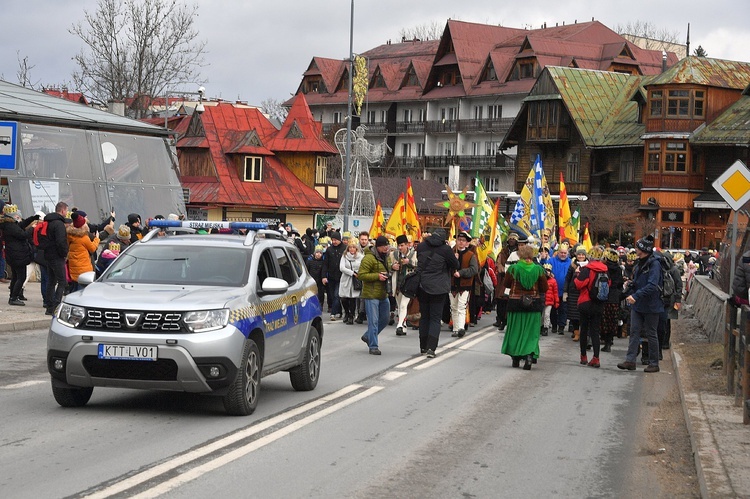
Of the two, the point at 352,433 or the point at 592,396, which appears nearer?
the point at 352,433

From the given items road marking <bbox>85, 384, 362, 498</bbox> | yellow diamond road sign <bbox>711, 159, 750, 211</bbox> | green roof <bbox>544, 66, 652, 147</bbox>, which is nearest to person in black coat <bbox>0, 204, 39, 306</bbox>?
road marking <bbox>85, 384, 362, 498</bbox>

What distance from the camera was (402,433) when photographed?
1055cm

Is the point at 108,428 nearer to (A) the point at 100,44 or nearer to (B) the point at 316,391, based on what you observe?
(B) the point at 316,391

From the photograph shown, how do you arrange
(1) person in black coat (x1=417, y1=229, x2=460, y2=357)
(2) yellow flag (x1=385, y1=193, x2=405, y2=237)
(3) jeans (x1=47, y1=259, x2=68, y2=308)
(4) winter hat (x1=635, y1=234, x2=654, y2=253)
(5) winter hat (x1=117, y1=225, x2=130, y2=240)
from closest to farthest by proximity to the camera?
(4) winter hat (x1=635, y1=234, x2=654, y2=253) → (1) person in black coat (x1=417, y1=229, x2=460, y2=357) → (5) winter hat (x1=117, y1=225, x2=130, y2=240) → (3) jeans (x1=47, y1=259, x2=68, y2=308) → (2) yellow flag (x1=385, y1=193, x2=405, y2=237)

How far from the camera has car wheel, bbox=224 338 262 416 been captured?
418 inches

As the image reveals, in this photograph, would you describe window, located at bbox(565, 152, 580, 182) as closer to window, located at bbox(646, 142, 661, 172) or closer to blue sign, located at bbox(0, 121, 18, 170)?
window, located at bbox(646, 142, 661, 172)

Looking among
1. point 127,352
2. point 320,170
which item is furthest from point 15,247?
point 320,170

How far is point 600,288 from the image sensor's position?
57.4 feet

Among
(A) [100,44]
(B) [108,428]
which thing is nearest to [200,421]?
(B) [108,428]

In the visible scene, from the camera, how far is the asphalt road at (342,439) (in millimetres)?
8070

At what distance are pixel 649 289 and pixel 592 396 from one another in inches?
116

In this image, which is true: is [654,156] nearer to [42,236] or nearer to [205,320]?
[42,236]

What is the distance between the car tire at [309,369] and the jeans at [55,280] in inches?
326

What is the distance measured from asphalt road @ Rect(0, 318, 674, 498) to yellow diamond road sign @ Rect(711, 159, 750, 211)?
3.29 m
